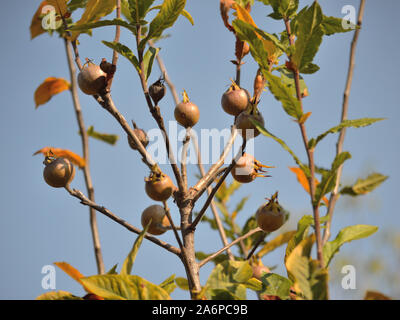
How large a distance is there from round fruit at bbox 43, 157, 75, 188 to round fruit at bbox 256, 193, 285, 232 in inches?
25.4

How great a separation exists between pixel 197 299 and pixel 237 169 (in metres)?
0.60

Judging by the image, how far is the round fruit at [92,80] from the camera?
129cm

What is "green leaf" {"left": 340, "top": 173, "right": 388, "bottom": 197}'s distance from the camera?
6.59ft

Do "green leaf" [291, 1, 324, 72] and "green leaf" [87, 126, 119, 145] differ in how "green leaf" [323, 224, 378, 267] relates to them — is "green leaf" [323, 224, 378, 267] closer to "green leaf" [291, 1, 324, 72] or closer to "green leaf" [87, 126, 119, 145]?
"green leaf" [291, 1, 324, 72]

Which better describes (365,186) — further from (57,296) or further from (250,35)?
(57,296)

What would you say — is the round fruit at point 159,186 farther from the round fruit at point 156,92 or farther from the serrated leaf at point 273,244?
the serrated leaf at point 273,244

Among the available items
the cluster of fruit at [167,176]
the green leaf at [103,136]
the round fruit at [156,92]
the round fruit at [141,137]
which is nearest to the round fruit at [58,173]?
the cluster of fruit at [167,176]

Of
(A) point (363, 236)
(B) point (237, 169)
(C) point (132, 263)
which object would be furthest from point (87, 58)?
(A) point (363, 236)

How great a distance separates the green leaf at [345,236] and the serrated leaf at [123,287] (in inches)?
16.9

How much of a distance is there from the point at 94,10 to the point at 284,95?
74 centimetres

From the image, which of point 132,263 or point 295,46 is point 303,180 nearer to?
point 295,46

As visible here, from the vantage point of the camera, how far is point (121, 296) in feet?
3.29

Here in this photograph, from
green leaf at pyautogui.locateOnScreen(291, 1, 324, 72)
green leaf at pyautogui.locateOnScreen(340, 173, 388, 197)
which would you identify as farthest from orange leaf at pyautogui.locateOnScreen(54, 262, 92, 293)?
green leaf at pyautogui.locateOnScreen(340, 173, 388, 197)

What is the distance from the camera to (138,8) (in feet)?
4.26
